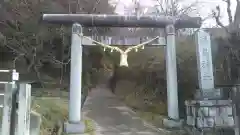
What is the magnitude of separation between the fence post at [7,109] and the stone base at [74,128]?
7.11 meters

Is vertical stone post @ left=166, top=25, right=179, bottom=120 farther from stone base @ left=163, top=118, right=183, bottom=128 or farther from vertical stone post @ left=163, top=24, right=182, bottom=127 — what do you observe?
stone base @ left=163, top=118, right=183, bottom=128

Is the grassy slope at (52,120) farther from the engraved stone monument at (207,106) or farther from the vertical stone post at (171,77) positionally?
the engraved stone monument at (207,106)

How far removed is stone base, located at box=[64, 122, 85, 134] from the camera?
12109 millimetres

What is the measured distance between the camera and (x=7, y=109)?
5.25 m

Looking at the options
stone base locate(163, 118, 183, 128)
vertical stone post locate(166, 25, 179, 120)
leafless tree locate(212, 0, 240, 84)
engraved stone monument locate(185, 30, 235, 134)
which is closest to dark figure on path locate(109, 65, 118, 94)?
leafless tree locate(212, 0, 240, 84)

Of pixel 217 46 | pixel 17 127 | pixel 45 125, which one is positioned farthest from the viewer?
pixel 217 46

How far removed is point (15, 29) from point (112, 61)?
1253 centimetres

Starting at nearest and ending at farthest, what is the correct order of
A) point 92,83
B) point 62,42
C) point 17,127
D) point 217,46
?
point 17,127, point 217,46, point 62,42, point 92,83

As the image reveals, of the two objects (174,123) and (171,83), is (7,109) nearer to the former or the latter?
(174,123)

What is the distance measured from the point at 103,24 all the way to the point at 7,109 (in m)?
9.44

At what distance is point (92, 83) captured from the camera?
95.8ft

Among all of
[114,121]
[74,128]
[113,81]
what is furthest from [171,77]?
[113,81]

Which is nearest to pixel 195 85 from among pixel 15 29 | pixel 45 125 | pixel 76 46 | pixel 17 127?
pixel 76 46

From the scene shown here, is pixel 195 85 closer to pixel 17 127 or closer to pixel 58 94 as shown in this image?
pixel 58 94
